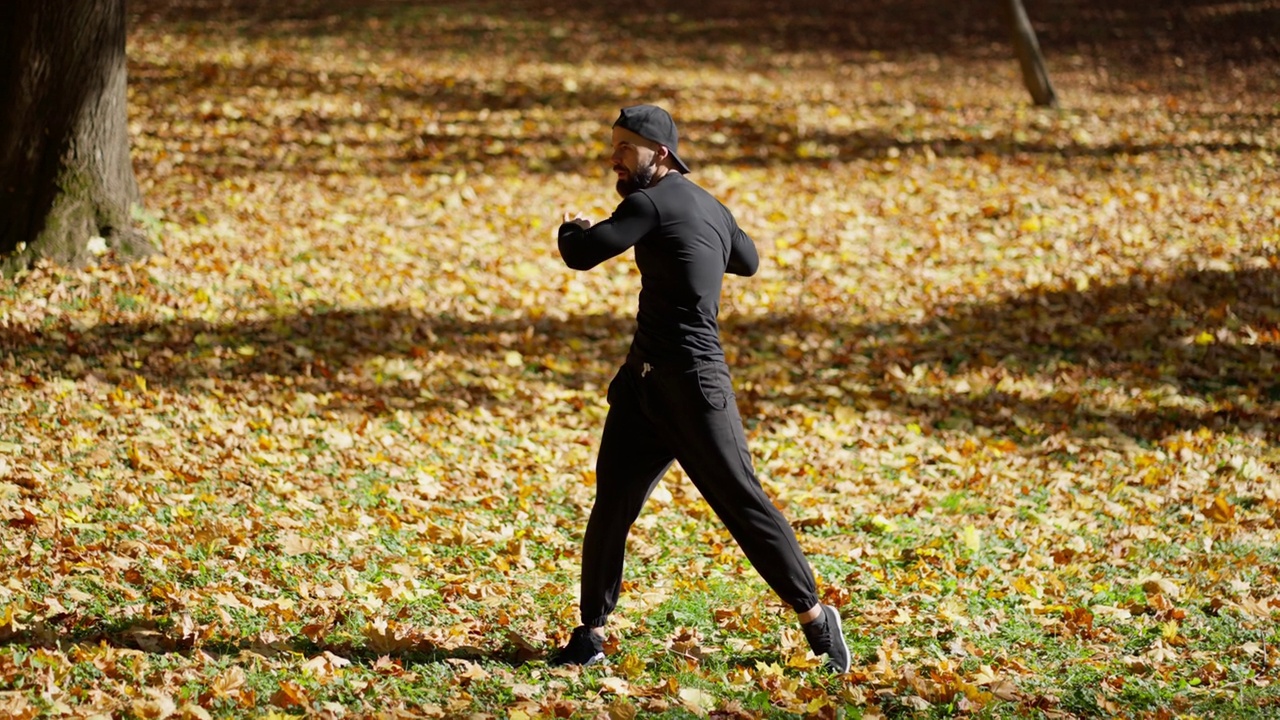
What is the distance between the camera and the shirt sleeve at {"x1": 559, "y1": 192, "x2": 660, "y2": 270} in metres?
3.85

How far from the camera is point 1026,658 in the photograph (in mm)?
4891

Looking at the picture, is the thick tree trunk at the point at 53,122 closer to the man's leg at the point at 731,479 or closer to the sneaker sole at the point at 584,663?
the sneaker sole at the point at 584,663

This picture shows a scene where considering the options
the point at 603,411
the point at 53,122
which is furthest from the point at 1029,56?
the point at 53,122

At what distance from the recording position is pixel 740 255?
14.2ft

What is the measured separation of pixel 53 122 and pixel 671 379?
6320 millimetres

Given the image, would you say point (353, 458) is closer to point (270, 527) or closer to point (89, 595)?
point (270, 527)

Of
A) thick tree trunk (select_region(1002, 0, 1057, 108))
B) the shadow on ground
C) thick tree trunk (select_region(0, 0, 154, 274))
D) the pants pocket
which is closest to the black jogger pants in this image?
the pants pocket

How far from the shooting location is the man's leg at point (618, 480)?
4301 mm

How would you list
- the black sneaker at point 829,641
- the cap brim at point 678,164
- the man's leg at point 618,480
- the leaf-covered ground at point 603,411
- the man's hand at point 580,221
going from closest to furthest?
the man's hand at point 580,221 < the cap brim at point 678,164 < the man's leg at point 618,480 < the black sneaker at point 829,641 < the leaf-covered ground at point 603,411

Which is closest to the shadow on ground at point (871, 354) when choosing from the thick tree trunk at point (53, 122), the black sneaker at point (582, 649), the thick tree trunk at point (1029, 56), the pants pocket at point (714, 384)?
the thick tree trunk at point (53, 122)

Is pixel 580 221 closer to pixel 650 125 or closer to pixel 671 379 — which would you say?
pixel 650 125

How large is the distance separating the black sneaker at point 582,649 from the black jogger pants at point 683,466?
0.13m

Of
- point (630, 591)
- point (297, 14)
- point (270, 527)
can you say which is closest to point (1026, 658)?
point (630, 591)

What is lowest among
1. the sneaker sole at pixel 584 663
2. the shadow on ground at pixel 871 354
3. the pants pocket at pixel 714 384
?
the sneaker sole at pixel 584 663
